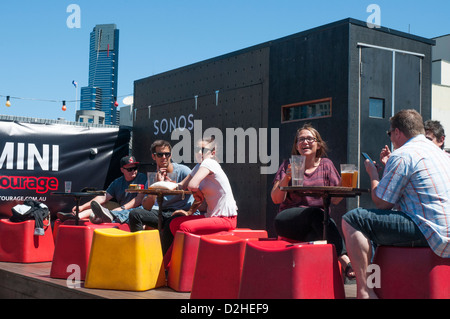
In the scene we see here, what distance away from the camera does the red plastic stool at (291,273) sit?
2.71m

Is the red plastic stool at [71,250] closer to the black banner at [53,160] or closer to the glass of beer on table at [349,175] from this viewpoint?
the glass of beer on table at [349,175]

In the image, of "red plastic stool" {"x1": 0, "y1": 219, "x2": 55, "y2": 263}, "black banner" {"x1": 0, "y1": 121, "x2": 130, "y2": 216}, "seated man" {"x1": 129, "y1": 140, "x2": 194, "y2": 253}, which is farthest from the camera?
"black banner" {"x1": 0, "y1": 121, "x2": 130, "y2": 216}

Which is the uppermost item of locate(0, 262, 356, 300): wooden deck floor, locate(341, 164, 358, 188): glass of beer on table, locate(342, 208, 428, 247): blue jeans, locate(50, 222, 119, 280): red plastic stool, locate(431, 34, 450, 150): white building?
locate(431, 34, 450, 150): white building

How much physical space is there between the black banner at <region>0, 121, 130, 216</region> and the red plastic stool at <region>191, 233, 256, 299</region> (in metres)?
4.89

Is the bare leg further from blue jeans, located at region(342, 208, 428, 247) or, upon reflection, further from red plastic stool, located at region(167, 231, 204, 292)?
red plastic stool, located at region(167, 231, 204, 292)

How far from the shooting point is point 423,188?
2.66 m

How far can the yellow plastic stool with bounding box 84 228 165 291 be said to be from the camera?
Result: 377 cm

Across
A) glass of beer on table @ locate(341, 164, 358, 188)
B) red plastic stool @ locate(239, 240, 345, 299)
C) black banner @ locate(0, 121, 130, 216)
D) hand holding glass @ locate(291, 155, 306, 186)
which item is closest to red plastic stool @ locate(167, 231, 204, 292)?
red plastic stool @ locate(239, 240, 345, 299)

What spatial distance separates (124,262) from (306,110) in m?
2.70

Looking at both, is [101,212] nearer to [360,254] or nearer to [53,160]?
[53,160]

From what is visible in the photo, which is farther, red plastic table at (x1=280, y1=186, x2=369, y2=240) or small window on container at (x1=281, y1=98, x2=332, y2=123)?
small window on container at (x1=281, y1=98, x2=332, y2=123)

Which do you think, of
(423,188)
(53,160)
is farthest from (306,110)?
(53,160)

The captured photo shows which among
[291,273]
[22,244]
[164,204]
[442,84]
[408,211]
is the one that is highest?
[442,84]
